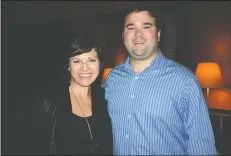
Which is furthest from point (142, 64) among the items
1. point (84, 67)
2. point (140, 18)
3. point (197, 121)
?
point (197, 121)

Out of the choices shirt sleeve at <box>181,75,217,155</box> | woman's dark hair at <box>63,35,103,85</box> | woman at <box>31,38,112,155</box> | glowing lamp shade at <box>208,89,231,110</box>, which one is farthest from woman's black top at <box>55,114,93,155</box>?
glowing lamp shade at <box>208,89,231,110</box>

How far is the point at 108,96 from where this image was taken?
2070 mm

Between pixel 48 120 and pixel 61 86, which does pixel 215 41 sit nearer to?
pixel 61 86

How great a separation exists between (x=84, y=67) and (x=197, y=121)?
3.24ft

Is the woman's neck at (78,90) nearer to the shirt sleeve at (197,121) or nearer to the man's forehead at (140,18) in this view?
the man's forehead at (140,18)

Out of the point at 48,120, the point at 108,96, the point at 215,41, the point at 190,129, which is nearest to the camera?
the point at 190,129

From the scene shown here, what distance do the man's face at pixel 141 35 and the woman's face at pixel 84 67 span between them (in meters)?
0.34

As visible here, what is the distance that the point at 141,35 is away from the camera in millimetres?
1911

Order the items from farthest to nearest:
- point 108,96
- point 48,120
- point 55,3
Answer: point 55,3, point 108,96, point 48,120

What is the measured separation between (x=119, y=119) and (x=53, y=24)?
241 inches

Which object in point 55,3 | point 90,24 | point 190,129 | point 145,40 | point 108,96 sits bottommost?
point 190,129

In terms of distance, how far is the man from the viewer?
170cm

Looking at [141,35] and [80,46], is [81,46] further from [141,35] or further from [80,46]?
[141,35]

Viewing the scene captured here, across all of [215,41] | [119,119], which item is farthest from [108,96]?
[215,41]
